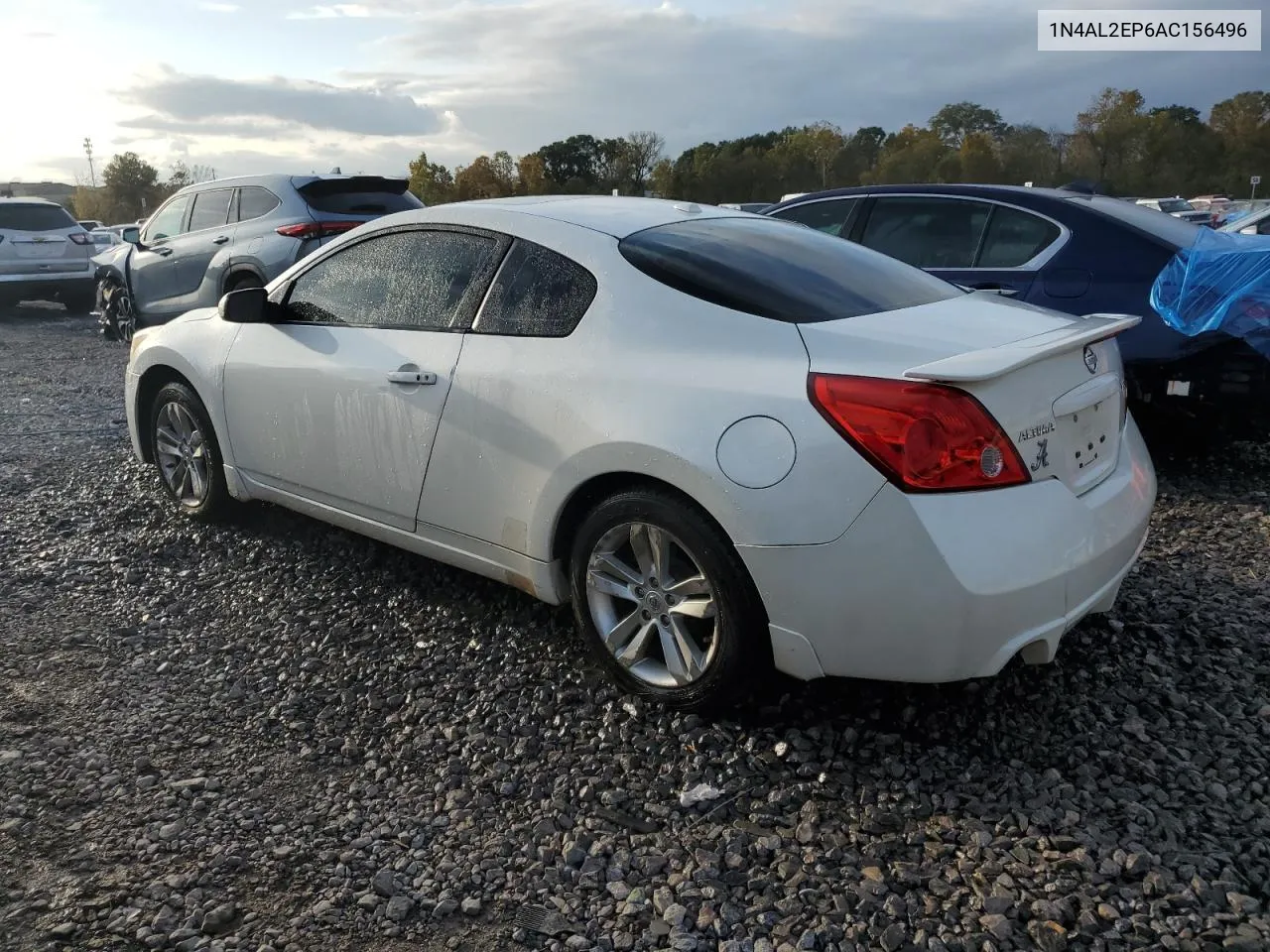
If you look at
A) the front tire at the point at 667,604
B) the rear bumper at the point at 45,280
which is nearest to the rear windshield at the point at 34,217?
the rear bumper at the point at 45,280

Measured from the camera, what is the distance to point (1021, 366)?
2.74 m

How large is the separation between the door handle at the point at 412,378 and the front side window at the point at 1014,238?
3.69 metres

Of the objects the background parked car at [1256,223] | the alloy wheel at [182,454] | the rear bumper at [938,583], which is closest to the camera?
the rear bumper at [938,583]

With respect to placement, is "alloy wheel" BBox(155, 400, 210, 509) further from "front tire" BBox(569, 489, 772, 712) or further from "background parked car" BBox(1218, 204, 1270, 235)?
"background parked car" BBox(1218, 204, 1270, 235)

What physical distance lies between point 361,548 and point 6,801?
1949 millimetres

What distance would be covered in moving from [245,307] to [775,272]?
7.53ft

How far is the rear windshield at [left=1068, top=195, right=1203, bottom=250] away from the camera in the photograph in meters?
5.50

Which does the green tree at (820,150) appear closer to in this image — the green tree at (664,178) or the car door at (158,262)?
the green tree at (664,178)

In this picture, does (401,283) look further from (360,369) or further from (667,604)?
(667,604)

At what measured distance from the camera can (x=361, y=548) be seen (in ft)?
15.4

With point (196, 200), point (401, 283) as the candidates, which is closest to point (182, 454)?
point (401, 283)

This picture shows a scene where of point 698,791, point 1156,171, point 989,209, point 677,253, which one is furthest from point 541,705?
point 1156,171

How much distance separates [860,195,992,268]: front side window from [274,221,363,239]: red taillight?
5.01 m

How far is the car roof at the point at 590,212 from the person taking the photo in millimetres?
3604
